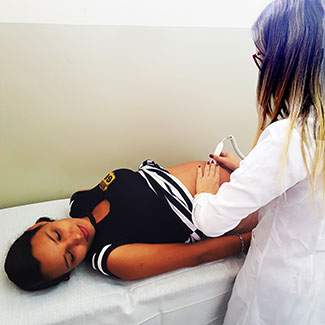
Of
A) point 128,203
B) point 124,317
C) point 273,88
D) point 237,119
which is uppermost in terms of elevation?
point 273,88

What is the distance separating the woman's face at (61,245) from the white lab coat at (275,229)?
49cm

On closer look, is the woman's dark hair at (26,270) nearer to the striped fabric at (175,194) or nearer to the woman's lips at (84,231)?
the woman's lips at (84,231)

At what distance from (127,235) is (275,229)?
1.81 ft

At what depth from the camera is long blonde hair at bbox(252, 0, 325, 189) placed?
2.35 ft

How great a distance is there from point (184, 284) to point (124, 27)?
1104 millimetres

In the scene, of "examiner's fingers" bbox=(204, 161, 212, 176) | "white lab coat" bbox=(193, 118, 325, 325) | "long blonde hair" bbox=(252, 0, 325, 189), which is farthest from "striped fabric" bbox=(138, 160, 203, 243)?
"long blonde hair" bbox=(252, 0, 325, 189)

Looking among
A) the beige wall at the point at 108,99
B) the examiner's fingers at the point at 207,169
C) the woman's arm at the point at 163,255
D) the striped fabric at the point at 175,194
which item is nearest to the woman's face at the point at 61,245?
the woman's arm at the point at 163,255

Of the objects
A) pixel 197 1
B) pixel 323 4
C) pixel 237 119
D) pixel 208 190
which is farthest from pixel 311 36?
pixel 237 119

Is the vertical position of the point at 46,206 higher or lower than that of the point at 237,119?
lower

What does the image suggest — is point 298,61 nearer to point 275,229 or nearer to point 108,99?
point 275,229

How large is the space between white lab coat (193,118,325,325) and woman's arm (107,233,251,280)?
15 cm

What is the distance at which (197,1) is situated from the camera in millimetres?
1401

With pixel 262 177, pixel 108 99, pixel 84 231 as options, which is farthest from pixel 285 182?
pixel 108 99

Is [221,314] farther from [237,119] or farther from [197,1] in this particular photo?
[197,1]
